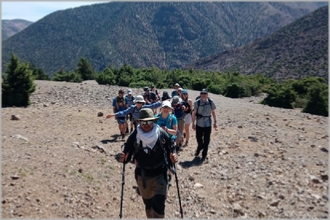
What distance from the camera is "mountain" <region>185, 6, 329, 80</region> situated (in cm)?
7862

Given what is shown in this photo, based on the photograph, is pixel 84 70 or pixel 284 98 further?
pixel 84 70

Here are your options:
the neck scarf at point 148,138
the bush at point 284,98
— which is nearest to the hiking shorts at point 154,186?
the neck scarf at point 148,138

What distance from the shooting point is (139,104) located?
31.2ft

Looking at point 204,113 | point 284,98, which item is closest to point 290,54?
point 284,98

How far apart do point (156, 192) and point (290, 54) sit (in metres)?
91.0

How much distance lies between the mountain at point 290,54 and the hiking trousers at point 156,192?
73.5m

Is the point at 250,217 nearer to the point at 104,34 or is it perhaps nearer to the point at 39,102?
the point at 39,102

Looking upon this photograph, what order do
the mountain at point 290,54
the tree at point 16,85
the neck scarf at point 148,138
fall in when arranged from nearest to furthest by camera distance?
the neck scarf at point 148,138
the tree at point 16,85
the mountain at point 290,54

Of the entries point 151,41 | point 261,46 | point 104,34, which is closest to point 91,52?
point 104,34

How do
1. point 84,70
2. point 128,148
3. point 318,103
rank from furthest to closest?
point 84,70 → point 318,103 → point 128,148

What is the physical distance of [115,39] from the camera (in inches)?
5866

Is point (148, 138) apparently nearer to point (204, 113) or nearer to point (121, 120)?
point (204, 113)

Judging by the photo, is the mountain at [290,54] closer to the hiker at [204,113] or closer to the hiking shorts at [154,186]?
the hiker at [204,113]

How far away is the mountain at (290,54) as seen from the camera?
3095 inches
